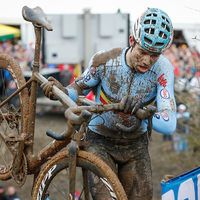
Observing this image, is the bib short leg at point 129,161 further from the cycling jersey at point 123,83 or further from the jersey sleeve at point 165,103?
the jersey sleeve at point 165,103

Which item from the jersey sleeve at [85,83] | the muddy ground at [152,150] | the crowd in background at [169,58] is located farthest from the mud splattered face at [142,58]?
the crowd in background at [169,58]

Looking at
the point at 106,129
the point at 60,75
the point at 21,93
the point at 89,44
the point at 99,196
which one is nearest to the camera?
the point at 99,196

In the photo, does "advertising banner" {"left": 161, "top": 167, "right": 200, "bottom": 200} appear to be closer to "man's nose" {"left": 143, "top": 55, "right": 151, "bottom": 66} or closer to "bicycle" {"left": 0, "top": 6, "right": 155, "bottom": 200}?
"bicycle" {"left": 0, "top": 6, "right": 155, "bottom": 200}

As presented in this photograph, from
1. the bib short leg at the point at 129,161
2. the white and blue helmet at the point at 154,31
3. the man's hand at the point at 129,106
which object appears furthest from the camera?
the bib short leg at the point at 129,161

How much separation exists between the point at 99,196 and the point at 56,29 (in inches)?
150

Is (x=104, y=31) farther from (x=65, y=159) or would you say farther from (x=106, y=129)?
(x=65, y=159)

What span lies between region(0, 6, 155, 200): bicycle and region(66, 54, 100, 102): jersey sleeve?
29cm

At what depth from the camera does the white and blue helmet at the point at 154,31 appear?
265 cm

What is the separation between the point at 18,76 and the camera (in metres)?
3.40

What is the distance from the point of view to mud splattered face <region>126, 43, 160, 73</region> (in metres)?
2.73

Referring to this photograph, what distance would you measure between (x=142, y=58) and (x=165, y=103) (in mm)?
433

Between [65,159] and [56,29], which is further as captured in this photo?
[56,29]

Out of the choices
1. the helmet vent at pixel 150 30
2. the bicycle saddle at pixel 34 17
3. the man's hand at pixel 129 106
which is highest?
the bicycle saddle at pixel 34 17

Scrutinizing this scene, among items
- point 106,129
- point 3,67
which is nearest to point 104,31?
point 3,67
